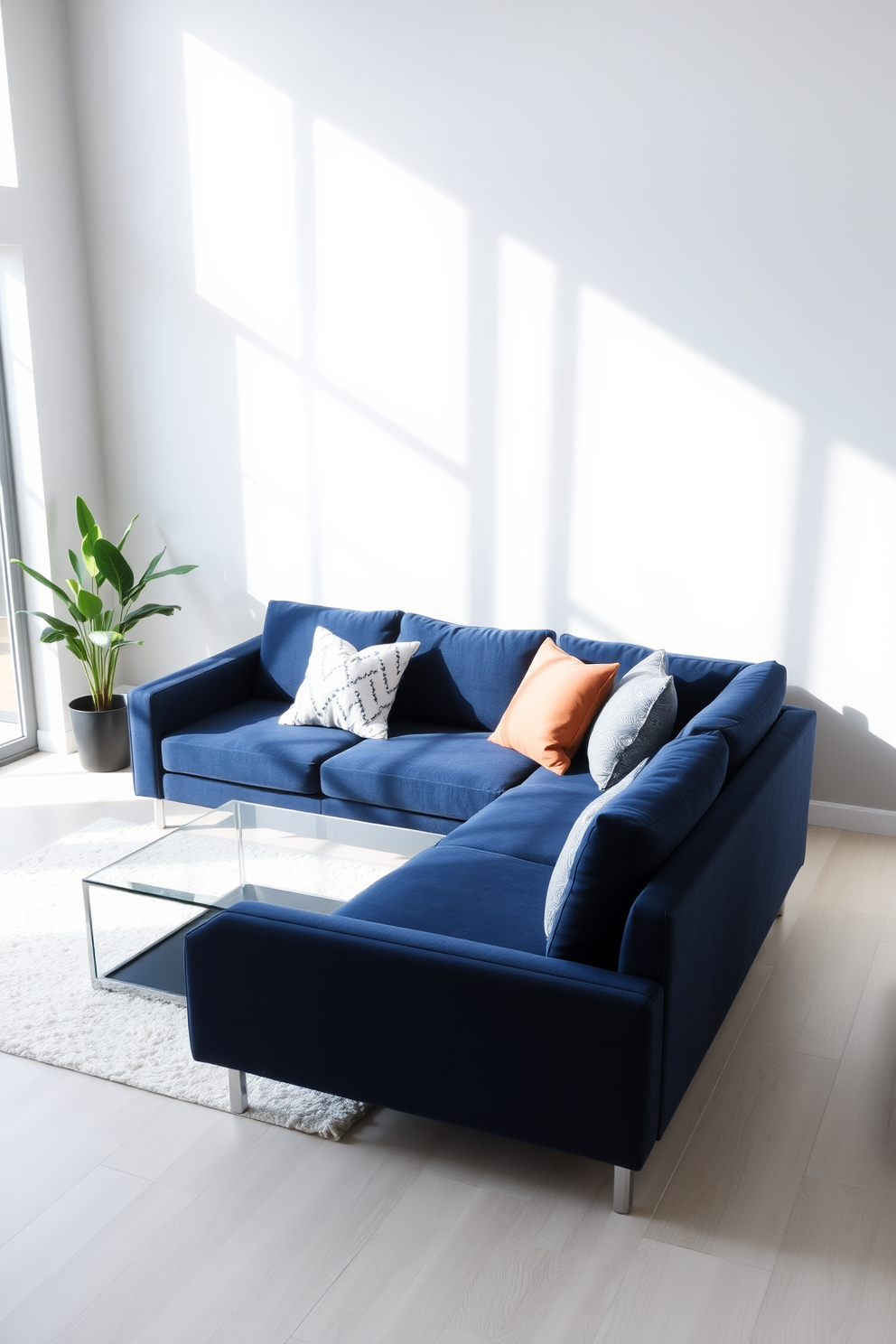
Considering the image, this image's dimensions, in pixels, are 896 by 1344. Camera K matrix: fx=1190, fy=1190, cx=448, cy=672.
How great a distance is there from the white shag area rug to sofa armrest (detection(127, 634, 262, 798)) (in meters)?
0.55

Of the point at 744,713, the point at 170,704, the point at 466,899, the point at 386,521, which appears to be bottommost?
the point at 466,899

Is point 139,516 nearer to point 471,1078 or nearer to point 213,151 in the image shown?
point 213,151

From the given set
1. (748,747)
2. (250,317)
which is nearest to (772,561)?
(748,747)

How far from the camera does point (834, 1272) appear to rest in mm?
2309

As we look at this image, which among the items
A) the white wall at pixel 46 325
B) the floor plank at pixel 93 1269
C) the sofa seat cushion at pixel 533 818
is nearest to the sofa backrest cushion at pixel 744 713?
the sofa seat cushion at pixel 533 818

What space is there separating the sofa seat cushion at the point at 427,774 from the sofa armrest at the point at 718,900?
937mm

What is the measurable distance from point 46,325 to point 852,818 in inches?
154

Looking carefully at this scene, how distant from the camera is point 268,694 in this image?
4.90m

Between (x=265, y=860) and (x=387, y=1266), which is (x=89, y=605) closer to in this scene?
(x=265, y=860)

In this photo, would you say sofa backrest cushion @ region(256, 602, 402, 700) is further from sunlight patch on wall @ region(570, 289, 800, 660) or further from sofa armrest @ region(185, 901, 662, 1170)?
sofa armrest @ region(185, 901, 662, 1170)

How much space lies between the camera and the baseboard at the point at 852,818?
4.39m

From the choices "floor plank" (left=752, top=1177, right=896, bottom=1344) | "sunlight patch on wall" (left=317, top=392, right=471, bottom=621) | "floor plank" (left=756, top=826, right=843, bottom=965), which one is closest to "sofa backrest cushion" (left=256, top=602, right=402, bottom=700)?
"sunlight patch on wall" (left=317, top=392, right=471, bottom=621)

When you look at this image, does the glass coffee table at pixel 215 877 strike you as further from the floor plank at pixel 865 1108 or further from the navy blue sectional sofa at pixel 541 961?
the floor plank at pixel 865 1108

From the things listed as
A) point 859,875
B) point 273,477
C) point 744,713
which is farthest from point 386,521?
point 859,875
